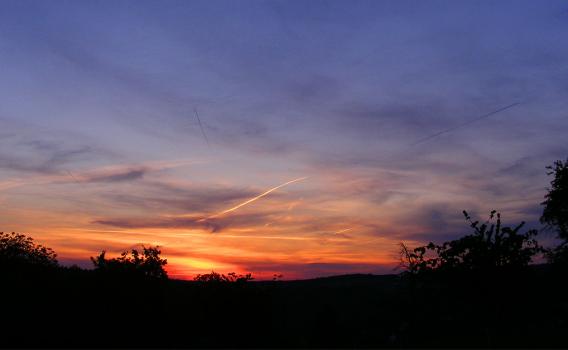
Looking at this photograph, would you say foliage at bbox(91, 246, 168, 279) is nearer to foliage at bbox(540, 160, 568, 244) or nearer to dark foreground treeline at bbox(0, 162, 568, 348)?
dark foreground treeline at bbox(0, 162, 568, 348)

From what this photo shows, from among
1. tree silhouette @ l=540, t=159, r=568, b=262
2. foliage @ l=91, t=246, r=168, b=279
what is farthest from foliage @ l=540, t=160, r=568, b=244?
foliage @ l=91, t=246, r=168, b=279

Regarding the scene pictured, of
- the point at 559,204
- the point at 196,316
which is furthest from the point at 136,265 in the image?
the point at 559,204

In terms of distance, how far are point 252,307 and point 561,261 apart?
29728mm

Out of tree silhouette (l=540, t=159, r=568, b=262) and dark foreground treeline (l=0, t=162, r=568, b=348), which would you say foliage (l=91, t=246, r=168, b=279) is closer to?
dark foreground treeline (l=0, t=162, r=568, b=348)

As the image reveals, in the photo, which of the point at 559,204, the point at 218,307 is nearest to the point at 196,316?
the point at 218,307

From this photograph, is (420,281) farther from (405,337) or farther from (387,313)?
(387,313)

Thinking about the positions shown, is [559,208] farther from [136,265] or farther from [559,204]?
[136,265]

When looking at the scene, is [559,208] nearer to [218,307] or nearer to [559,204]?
[559,204]

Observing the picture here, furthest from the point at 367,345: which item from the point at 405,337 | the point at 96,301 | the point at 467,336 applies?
the point at 96,301

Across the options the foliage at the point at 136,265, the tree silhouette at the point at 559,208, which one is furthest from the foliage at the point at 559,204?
the foliage at the point at 136,265

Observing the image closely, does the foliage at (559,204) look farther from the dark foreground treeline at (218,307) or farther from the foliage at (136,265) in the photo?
the foliage at (136,265)

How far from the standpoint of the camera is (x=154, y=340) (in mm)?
30938

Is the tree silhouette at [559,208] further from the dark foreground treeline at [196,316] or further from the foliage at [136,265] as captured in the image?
the foliage at [136,265]

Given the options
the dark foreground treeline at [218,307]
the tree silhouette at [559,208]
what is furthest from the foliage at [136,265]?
the tree silhouette at [559,208]
